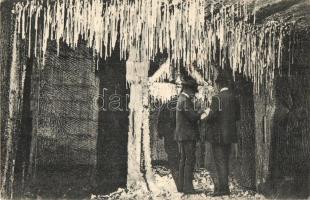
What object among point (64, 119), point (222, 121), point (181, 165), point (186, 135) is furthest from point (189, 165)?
point (64, 119)

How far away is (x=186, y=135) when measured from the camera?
22.2ft

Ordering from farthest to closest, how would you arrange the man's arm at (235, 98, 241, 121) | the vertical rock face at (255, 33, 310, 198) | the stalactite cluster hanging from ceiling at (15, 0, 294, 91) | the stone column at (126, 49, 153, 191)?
1. the vertical rock face at (255, 33, 310, 198)
2. the man's arm at (235, 98, 241, 121)
3. the stone column at (126, 49, 153, 191)
4. the stalactite cluster hanging from ceiling at (15, 0, 294, 91)

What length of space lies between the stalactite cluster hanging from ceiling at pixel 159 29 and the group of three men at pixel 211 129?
0.40m

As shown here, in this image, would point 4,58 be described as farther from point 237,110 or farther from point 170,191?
point 237,110

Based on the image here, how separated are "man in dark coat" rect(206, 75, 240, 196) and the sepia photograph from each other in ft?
0.04

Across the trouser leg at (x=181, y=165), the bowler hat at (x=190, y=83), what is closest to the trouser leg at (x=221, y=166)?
the trouser leg at (x=181, y=165)

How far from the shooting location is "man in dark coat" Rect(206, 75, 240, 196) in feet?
22.5

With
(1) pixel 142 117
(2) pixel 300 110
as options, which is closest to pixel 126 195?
(1) pixel 142 117

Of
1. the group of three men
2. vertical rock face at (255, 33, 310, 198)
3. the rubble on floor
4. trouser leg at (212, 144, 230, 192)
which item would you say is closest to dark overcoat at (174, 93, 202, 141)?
the group of three men

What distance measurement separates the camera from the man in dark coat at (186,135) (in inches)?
267

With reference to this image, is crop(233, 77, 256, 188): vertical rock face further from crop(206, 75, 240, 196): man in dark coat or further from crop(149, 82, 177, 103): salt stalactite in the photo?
crop(149, 82, 177, 103): salt stalactite

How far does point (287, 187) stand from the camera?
720 cm

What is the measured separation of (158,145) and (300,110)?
206cm

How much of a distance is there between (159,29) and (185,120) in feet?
3.91
